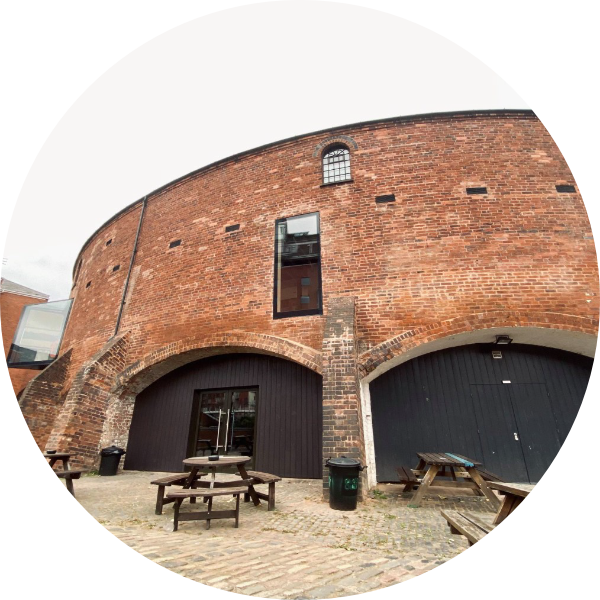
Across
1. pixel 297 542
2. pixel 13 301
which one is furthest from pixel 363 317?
pixel 13 301

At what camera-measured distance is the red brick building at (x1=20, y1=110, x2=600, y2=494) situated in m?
7.40

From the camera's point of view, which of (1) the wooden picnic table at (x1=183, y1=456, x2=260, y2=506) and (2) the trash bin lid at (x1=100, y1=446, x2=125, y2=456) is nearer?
(1) the wooden picnic table at (x1=183, y1=456, x2=260, y2=506)

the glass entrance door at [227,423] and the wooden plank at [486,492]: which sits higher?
the glass entrance door at [227,423]

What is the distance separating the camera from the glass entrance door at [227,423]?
344 inches

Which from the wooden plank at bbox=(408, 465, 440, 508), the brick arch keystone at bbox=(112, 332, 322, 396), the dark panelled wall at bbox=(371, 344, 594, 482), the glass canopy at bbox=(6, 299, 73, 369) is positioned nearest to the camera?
the wooden plank at bbox=(408, 465, 440, 508)

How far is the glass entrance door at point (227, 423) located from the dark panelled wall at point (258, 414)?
0.88 feet

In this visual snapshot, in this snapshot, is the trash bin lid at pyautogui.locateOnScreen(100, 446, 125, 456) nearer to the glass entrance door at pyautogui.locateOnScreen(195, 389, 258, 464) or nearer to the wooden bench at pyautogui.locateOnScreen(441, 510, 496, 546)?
the glass entrance door at pyautogui.locateOnScreen(195, 389, 258, 464)

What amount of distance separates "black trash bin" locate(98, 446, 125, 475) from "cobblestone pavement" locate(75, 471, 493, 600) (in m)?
2.33

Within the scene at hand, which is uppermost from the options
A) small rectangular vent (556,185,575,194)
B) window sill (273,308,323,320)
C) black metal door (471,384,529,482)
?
small rectangular vent (556,185,575,194)

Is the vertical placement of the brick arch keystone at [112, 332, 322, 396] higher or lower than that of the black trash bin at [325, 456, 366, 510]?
higher

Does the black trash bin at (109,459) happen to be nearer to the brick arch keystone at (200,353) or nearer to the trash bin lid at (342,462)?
the brick arch keystone at (200,353)

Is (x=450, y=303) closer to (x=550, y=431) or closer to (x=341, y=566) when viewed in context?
(x=550, y=431)

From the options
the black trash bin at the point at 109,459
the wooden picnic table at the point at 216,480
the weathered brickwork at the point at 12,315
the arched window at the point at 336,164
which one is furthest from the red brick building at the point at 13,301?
the arched window at the point at 336,164

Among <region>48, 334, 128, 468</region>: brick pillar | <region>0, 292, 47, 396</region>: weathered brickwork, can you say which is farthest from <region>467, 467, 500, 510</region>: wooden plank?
<region>0, 292, 47, 396</region>: weathered brickwork
